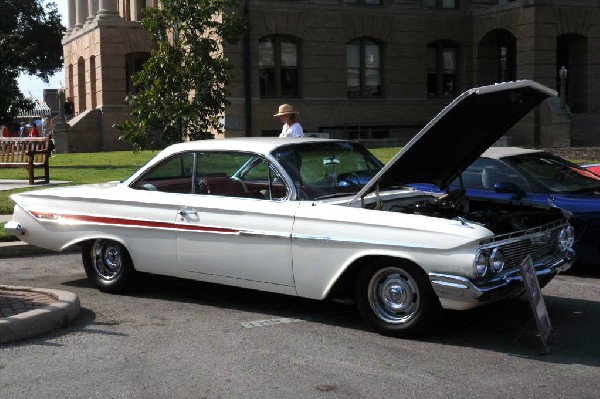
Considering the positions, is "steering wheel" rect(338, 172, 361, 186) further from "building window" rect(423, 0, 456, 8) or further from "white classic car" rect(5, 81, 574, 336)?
"building window" rect(423, 0, 456, 8)

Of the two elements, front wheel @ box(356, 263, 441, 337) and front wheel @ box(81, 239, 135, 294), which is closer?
front wheel @ box(356, 263, 441, 337)

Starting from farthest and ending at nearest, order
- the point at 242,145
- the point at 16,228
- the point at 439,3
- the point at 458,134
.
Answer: the point at 439,3, the point at 16,228, the point at 242,145, the point at 458,134

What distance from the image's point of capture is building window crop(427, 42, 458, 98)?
113ft

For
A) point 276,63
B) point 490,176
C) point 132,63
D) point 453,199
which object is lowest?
point 453,199

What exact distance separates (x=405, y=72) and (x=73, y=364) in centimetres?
2910

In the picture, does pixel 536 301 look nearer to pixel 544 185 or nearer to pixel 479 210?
pixel 479 210

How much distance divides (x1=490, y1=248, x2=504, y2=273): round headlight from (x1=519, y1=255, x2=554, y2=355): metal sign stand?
15 centimetres

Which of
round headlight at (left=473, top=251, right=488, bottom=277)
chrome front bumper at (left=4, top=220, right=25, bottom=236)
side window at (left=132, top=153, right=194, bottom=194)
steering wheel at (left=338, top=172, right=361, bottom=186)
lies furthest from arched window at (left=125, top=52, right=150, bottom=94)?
round headlight at (left=473, top=251, right=488, bottom=277)

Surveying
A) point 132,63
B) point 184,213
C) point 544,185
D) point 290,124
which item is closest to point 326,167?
point 184,213

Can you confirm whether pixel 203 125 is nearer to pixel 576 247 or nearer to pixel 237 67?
pixel 576 247

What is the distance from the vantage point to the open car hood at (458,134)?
6.62m

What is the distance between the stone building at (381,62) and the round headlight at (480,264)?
78.2ft

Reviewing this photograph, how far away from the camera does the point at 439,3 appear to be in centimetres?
3422

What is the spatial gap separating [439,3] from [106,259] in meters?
28.3
